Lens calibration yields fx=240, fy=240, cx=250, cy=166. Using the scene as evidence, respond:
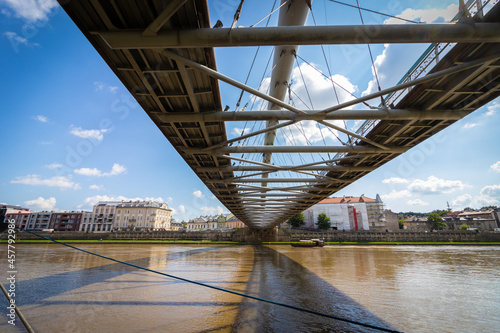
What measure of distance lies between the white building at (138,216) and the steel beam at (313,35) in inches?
4042

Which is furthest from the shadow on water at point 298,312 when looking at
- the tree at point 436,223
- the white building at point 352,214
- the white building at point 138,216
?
the tree at point 436,223

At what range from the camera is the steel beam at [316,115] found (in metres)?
8.40

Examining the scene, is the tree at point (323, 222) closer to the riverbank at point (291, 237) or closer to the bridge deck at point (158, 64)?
the riverbank at point (291, 237)

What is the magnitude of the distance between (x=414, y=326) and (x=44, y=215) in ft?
427

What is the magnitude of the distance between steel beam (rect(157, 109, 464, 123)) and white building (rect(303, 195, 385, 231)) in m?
80.2

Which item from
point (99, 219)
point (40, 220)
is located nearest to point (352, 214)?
point (99, 219)

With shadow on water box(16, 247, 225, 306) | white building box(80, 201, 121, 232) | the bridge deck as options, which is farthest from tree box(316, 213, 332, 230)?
white building box(80, 201, 121, 232)

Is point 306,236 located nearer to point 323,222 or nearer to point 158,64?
point 323,222

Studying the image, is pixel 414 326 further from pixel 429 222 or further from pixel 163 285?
pixel 429 222

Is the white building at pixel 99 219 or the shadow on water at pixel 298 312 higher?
the white building at pixel 99 219

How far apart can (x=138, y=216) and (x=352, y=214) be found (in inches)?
3266

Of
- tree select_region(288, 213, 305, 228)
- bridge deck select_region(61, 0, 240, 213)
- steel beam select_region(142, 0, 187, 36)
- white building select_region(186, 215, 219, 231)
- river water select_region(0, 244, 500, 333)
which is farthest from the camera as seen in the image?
white building select_region(186, 215, 219, 231)

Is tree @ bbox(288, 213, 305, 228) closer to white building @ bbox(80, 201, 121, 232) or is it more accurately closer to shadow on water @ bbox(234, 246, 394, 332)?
white building @ bbox(80, 201, 121, 232)

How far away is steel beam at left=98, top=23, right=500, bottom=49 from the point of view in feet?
16.3
